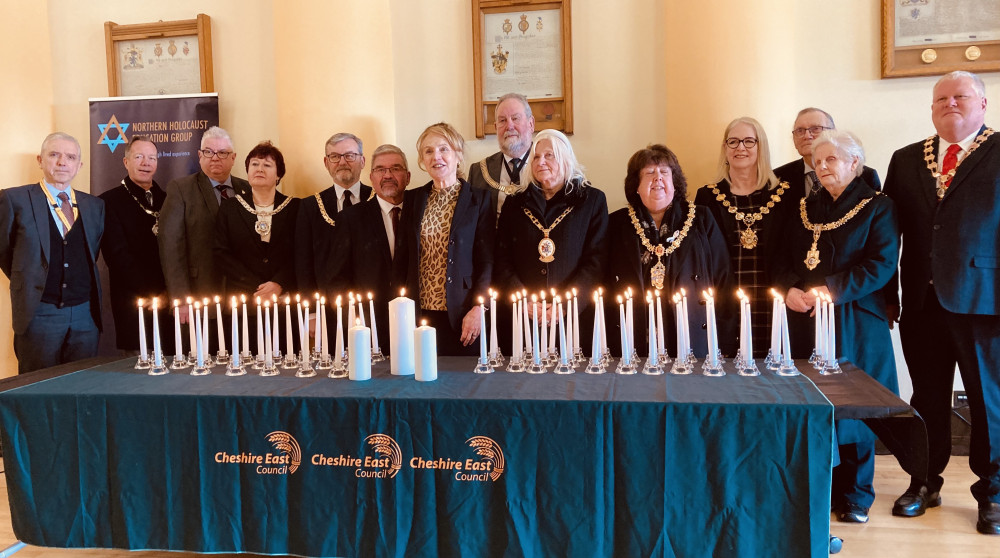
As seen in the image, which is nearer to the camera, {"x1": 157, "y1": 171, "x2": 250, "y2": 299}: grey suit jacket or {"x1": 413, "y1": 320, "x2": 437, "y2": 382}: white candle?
{"x1": 413, "y1": 320, "x2": 437, "y2": 382}: white candle

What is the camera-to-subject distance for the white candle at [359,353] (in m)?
2.67

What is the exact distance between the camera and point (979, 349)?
3182 mm

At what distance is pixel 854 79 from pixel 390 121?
9.67 ft

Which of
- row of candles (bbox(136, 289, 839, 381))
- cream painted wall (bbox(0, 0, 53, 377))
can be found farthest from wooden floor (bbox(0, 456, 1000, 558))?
cream painted wall (bbox(0, 0, 53, 377))

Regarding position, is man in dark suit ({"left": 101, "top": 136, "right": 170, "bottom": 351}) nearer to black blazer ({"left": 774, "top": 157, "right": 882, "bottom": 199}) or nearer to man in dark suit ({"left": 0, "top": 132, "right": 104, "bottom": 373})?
man in dark suit ({"left": 0, "top": 132, "right": 104, "bottom": 373})

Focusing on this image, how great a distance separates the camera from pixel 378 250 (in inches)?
146

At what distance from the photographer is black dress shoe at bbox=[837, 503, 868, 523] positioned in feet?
10.7

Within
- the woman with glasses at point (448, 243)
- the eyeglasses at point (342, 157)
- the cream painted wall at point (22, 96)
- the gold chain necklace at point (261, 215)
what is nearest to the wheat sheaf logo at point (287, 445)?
the woman with glasses at point (448, 243)

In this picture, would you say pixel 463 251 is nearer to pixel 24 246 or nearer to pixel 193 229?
pixel 193 229

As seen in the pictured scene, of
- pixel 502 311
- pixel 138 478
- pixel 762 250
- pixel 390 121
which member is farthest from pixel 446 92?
pixel 138 478

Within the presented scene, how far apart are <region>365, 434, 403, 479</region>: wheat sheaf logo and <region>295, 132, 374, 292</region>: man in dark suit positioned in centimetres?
155

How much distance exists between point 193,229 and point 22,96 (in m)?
2.05

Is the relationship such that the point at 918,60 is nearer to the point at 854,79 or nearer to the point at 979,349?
the point at 854,79

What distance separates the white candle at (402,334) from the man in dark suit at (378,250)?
85 cm
